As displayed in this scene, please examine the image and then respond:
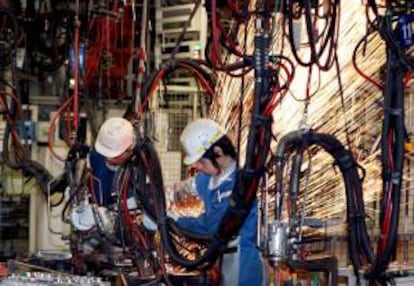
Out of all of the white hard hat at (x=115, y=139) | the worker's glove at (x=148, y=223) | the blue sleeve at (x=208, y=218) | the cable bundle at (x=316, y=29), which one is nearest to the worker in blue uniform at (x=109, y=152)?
the white hard hat at (x=115, y=139)

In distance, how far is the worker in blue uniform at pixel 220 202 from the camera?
391 cm

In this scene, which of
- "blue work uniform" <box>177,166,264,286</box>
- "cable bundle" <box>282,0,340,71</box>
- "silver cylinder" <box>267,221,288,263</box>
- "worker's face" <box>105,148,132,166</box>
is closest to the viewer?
"silver cylinder" <box>267,221,288,263</box>

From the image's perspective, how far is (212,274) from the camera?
3.80m

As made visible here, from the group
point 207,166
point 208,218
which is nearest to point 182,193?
point 207,166

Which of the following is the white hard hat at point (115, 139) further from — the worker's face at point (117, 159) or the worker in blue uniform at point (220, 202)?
the worker in blue uniform at point (220, 202)

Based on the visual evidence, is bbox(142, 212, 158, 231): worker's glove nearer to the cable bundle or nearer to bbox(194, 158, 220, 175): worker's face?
bbox(194, 158, 220, 175): worker's face

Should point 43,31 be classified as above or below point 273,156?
above

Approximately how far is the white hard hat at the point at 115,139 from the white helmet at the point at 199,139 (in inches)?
24.9

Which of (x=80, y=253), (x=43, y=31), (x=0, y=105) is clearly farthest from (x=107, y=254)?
(x=43, y=31)

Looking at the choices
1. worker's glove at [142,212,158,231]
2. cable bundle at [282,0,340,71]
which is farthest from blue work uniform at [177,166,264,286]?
cable bundle at [282,0,340,71]

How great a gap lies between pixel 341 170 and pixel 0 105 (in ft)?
10.8

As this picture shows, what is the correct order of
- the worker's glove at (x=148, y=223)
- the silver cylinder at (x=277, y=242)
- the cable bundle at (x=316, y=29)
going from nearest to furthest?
1. the silver cylinder at (x=277, y=242)
2. the cable bundle at (x=316, y=29)
3. the worker's glove at (x=148, y=223)

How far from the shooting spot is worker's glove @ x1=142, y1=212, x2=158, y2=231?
4.06 meters

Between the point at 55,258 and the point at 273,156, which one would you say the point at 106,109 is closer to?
the point at 55,258
